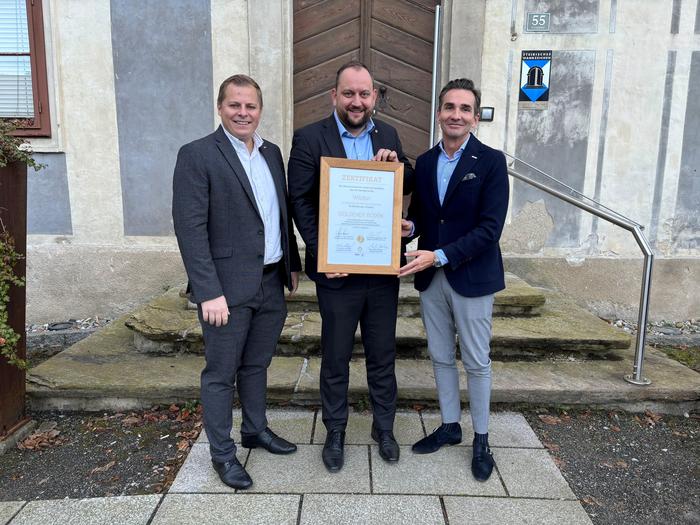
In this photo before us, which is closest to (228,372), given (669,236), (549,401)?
(549,401)

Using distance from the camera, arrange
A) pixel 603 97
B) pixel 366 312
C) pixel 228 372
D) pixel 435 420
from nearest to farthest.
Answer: pixel 228 372, pixel 366 312, pixel 435 420, pixel 603 97

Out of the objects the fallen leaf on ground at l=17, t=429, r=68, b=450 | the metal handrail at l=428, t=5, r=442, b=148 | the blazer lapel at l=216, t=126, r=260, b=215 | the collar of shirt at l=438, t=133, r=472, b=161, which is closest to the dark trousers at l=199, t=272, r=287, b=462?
the blazer lapel at l=216, t=126, r=260, b=215

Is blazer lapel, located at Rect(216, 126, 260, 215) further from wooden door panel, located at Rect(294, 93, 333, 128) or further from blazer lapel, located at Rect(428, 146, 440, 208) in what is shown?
wooden door panel, located at Rect(294, 93, 333, 128)

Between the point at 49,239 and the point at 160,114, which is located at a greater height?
the point at 160,114

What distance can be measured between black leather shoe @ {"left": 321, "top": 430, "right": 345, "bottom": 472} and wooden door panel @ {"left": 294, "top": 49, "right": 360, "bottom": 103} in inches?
138

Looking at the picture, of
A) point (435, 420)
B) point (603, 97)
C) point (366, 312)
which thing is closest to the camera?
point (366, 312)

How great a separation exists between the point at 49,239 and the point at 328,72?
321 centimetres

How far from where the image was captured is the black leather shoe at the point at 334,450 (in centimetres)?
261

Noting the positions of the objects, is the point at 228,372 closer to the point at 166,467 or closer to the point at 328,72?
the point at 166,467

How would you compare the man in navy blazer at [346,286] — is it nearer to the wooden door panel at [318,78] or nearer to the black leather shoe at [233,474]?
the black leather shoe at [233,474]

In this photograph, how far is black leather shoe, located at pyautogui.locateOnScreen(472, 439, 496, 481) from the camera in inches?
99.9

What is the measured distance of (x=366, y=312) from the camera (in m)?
2.63

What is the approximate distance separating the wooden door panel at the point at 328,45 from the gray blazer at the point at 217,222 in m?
2.98

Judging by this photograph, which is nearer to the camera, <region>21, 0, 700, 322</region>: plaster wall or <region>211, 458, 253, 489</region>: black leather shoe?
<region>211, 458, 253, 489</region>: black leather shoe
